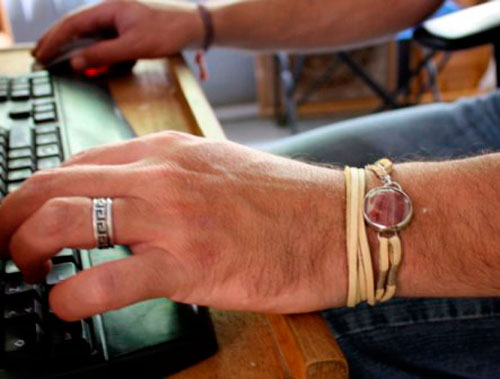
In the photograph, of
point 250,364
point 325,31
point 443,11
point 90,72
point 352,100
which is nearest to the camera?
point 250,364

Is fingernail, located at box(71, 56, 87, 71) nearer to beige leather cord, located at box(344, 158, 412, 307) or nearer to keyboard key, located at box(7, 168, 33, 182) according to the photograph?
keyboard key, located at box(7, 168, 33, 182)

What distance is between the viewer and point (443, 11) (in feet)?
5.92

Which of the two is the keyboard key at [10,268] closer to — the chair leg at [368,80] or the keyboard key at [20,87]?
the keyboard key at [20,87]

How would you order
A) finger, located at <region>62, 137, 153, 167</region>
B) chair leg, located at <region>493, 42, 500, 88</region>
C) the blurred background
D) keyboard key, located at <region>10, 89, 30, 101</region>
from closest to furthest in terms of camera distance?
1. finger, located at <region>62, 137, 153, 167</region>
2. keyboard key, located at <region>10, 89, 30, 101</region>
3. chair leg, located at <region>493, 42, 500, 88</region>
4. the blurred background

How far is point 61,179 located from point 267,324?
0.18m

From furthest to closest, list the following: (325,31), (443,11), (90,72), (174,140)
Result: (443,11) → (325,31) → (90,72) → (174,140)

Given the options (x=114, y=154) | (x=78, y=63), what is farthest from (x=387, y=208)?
(x=78, y=63)

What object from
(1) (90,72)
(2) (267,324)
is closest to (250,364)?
(2) (267,324)

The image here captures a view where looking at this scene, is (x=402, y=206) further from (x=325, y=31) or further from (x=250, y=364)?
(x=325, y=31)

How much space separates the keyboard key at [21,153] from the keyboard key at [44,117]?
0.08 metres

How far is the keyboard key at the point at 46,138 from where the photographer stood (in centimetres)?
59

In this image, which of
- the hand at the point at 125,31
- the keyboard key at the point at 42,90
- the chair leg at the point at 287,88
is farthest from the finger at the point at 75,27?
the chair leg at the point at 287,88

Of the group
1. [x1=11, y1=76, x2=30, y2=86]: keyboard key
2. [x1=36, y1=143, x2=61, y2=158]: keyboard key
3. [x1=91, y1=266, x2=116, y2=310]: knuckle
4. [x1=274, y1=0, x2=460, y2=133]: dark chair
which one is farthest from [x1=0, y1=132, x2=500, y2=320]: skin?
[x1=274, y1=0, x2=460, y2=133]: dark chair

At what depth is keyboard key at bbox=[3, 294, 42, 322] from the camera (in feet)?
1.18
